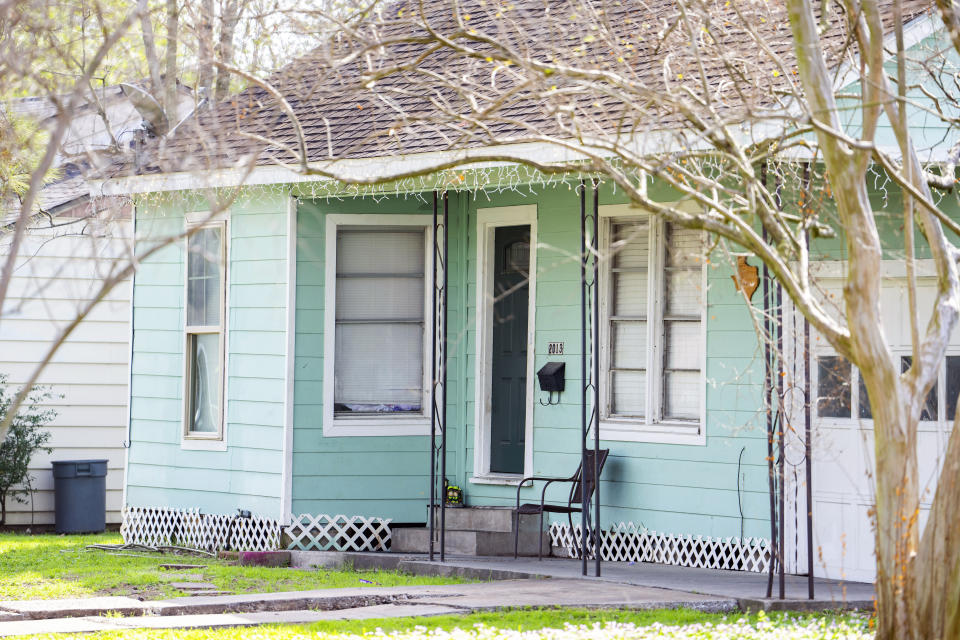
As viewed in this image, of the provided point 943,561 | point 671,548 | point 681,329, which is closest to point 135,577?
point 671,548

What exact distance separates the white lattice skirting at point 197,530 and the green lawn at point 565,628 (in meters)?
4.19

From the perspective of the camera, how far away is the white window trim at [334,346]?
12.2 metres

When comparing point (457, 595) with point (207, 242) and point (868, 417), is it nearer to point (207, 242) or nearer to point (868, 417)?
point (868, 417)

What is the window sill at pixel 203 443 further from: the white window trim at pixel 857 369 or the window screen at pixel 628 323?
the white window trim at pixel 857 369

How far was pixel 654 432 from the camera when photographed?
11.1m

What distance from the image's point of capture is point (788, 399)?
1010 centimetres

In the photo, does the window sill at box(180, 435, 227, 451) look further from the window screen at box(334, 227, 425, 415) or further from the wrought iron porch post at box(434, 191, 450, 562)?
the wrought iron porch post at box(434, 191, 450, 562)

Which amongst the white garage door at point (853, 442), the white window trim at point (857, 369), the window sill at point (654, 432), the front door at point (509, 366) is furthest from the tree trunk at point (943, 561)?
the front door at point (509, 366)

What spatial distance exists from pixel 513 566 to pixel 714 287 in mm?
2694

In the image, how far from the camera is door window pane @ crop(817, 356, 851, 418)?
1032 centimetres

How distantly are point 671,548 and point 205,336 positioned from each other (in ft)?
16.4

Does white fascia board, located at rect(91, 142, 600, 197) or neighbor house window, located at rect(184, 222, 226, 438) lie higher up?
white fascia board, located at rect(91, 142, 600, 197)

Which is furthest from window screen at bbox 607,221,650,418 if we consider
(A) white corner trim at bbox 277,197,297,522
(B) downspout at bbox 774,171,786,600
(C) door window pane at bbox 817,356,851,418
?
(A) white corner trim at bbox 277,197,297,522

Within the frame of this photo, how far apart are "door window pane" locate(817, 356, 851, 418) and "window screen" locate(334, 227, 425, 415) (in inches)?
148
